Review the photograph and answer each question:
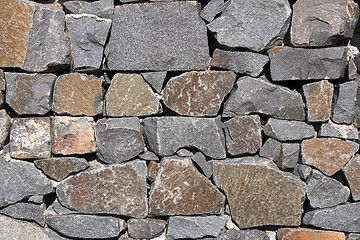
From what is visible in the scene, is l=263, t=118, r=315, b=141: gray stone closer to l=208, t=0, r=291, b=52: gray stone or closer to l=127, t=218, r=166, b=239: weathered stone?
l=208, t=0, r=291, b=52: gray stone

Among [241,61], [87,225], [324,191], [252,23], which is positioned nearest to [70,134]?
[87,225]

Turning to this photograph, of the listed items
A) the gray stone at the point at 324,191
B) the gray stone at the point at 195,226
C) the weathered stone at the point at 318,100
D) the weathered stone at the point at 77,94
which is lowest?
the gray stone at the point at 195,226

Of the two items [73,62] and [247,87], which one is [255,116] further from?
[73,62]

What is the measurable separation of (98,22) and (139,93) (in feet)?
1.53

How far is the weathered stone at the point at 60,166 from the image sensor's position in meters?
2.28

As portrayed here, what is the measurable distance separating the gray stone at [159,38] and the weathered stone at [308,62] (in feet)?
1.34

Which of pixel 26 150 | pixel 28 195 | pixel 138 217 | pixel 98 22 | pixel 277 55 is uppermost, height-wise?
pixel 98 22

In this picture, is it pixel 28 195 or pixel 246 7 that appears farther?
pixel 28 195

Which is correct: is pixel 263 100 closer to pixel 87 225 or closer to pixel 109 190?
pixel 109 190

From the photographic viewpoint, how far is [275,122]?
2.25 metres

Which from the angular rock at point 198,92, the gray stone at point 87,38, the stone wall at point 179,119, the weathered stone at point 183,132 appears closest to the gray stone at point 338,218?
the stone wall at point 179,119

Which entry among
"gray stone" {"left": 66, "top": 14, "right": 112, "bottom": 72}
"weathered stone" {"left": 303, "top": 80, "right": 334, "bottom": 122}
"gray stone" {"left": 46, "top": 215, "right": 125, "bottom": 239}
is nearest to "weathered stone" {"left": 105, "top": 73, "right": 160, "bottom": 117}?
"gray stone" {"left": 66, "top": 14, "right": 112, "bottom": 72}

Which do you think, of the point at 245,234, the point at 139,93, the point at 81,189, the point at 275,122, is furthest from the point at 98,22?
the point at 245,234

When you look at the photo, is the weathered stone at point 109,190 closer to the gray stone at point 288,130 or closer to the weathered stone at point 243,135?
the weathered stone at point 243,135
